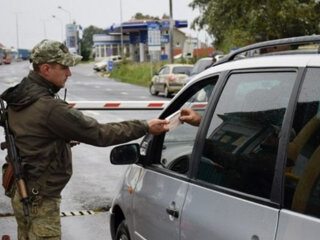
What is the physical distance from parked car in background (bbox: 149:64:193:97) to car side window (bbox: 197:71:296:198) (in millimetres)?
24331

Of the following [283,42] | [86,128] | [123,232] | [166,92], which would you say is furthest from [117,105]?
[166,92]

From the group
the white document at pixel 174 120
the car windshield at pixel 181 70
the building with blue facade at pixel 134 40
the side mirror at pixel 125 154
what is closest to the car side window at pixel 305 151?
the white document at pixel 174 120

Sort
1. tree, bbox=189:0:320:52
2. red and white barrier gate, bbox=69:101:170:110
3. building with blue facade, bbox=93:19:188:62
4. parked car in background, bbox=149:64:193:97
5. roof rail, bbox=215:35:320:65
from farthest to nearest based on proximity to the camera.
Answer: building with blue facade, bbox=93:19:188:62 → tree, bbox=189:0:320:52 → parked car in background, bbox=149:64:193:97 → red and white barrier gate, bbox=69:101:170:110 → roof rail, bbox=215:35:320:65

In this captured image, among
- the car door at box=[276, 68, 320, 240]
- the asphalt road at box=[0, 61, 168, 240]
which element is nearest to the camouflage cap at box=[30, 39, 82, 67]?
the car door at box=[276, 68, 320, 240]

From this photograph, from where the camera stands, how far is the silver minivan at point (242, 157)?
240cm

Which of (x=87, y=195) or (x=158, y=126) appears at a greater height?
(x=158, y=126)

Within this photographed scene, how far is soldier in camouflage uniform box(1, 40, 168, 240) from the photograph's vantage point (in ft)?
11.5

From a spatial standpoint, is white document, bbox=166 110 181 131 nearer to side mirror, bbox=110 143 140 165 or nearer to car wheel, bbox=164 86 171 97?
side mirror, bbox=110 143 140 165

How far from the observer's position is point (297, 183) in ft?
7.89

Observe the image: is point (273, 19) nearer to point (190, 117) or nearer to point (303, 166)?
point (190, 117)

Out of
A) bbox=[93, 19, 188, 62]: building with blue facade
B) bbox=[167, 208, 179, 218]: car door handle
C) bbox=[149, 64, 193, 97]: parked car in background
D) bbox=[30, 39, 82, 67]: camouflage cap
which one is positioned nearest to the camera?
bbox=[167, 208, 179, 218]: car door handle

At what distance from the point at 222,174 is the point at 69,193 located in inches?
213

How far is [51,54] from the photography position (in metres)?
3.54

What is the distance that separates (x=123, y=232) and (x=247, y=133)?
5.85ft
